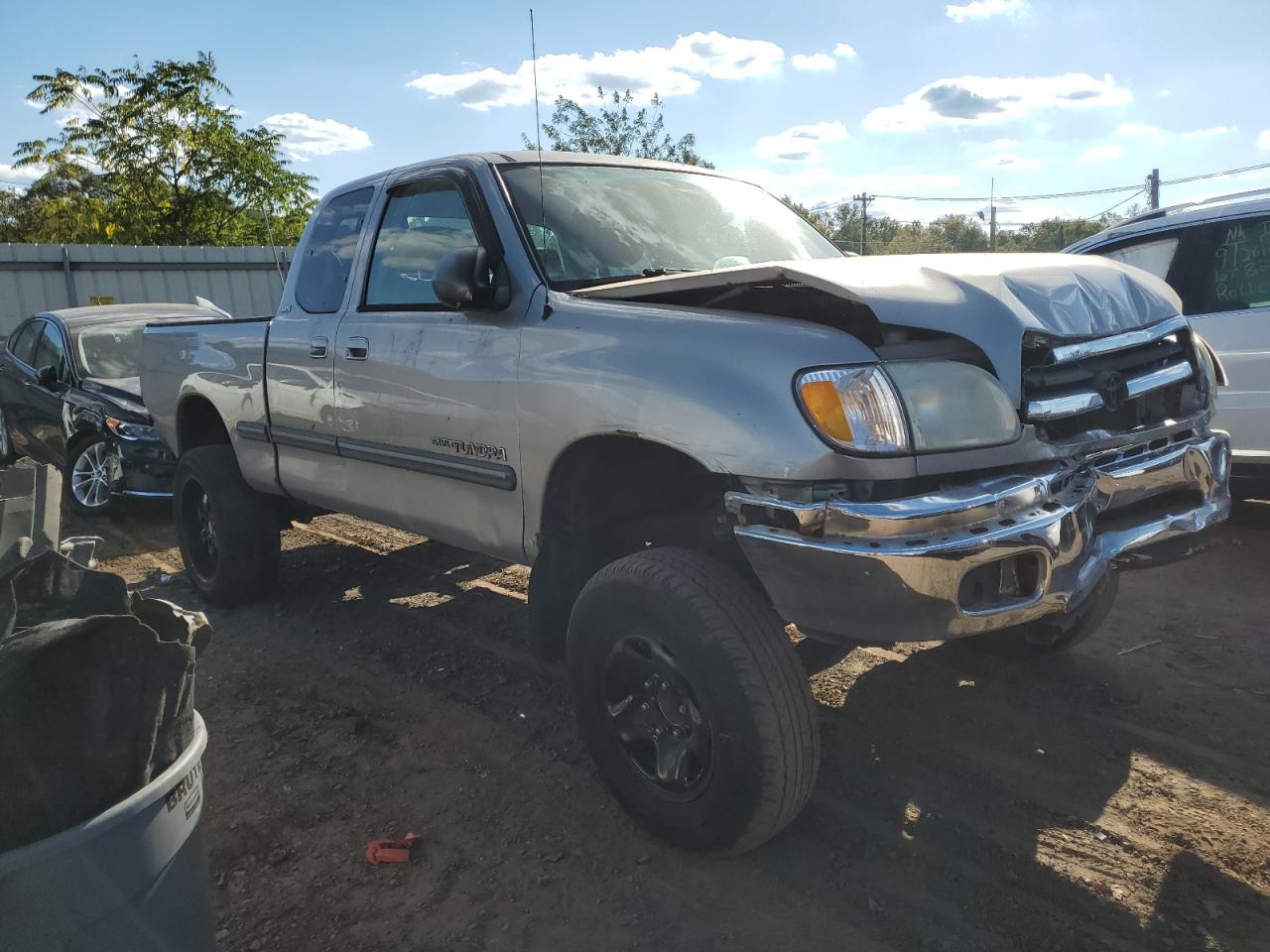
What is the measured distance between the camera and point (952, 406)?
2436 mm

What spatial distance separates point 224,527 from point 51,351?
4.54m

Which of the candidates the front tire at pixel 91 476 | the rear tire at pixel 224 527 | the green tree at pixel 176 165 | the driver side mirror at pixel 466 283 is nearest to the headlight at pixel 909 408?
the driver side mirror at pixel 466 283

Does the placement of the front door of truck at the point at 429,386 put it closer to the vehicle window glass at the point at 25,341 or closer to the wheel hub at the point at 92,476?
the wheel hub at the point at 92,476

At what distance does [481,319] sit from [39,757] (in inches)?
77.8

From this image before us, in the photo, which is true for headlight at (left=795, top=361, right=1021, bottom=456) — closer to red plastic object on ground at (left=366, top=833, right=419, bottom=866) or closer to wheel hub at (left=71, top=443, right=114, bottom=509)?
red plastic object on ground at (left=366, top=833, right=419, bottom=866)

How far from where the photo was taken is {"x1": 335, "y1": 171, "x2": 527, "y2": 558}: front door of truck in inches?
128

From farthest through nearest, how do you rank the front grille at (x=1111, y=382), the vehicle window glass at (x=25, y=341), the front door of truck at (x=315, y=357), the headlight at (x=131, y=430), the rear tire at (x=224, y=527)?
the vehicle window glass at (x=25, y=341), the headlight at (x=131, y=430), the rear tire at (x=224, y=527), the front door of truck at (x=315, y=357), the front grille at (x=1111, y=382)

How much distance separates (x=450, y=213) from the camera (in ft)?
12.1

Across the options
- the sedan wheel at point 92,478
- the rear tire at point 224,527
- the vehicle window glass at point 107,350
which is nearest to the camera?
the rear tire at point 224,527

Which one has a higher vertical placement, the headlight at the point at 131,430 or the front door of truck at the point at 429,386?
the front door of truck at the point at 429,386

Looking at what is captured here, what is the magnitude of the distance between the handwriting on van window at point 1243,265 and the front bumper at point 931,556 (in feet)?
11.0

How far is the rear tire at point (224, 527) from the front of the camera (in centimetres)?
494

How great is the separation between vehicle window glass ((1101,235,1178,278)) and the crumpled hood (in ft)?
8.87

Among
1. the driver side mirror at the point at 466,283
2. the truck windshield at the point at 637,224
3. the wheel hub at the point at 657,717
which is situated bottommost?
the wheel hub at the point at 657,717
